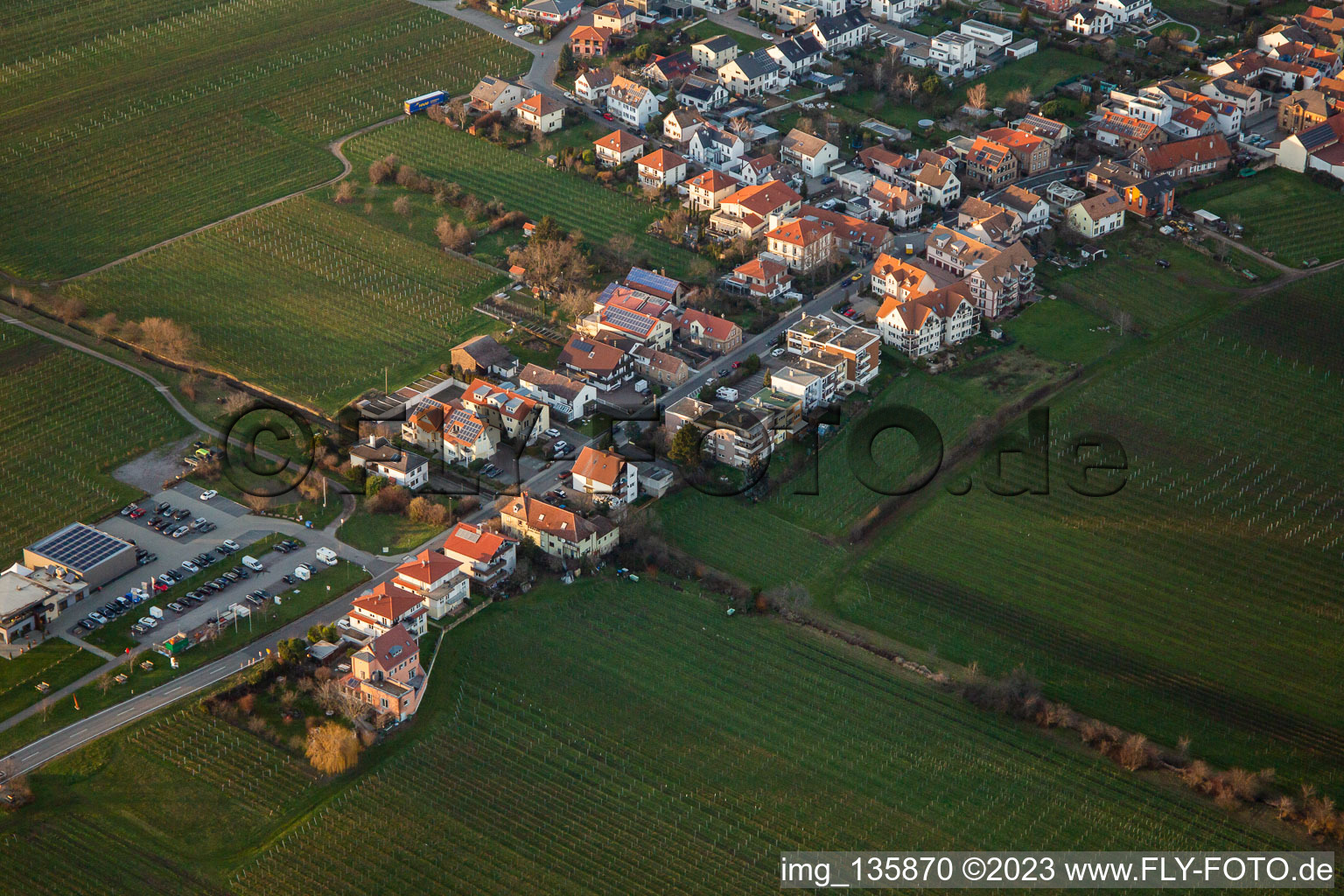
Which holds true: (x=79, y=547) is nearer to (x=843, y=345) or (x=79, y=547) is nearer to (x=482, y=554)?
(x=482, y=554)

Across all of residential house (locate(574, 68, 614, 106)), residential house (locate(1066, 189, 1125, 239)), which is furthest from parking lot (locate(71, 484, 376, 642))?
residential house (locate(1066, 189, 1125, 239))

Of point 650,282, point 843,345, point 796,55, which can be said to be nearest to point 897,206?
point 650,282

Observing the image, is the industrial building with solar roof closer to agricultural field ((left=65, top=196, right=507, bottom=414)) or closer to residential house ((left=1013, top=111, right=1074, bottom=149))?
agricultural field ((left=65, top=196, right=507, bottom=414))

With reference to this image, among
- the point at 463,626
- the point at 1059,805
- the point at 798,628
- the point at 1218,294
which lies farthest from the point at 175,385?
the point at 1218,294

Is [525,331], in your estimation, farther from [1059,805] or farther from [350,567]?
[1059,805]

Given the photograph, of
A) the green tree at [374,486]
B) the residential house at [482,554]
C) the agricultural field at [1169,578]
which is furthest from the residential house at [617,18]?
the residential house at [482,554]
